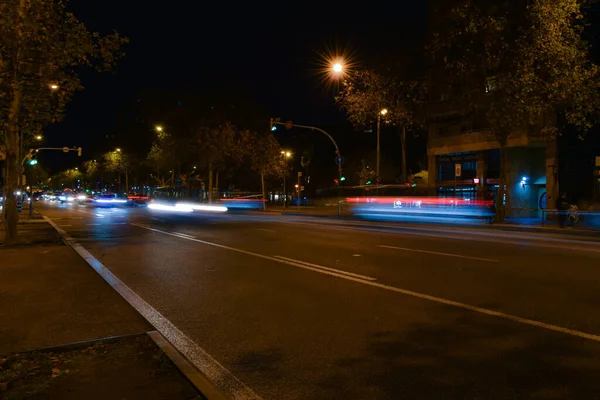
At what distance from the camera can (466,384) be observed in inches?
181

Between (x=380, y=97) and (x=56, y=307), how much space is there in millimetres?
19076

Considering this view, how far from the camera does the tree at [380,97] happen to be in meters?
23.7

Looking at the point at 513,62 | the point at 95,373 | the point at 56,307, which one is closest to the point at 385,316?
the point at 95,373

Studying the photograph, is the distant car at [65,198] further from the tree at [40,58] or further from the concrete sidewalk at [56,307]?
the concrete sidewalk at [56,307]

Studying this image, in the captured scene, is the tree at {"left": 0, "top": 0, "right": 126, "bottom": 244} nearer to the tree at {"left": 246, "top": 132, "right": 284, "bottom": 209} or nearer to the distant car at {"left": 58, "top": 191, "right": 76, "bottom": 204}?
the tree at {"left": 246, "top": 132, "right": 284, "bottom": 209}

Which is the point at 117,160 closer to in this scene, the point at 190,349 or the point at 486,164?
the point at 486,164

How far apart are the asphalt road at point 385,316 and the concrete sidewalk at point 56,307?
2.08ft

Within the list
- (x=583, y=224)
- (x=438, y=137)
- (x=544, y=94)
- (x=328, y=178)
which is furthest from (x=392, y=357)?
(x=328, y=178)

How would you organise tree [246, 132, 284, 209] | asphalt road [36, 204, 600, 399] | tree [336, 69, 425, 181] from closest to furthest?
asphalt road [36, 204, 600, 399], tree [336, 69, 425, 181], tree [246, 132, 284, 209]

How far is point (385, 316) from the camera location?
22.8ft

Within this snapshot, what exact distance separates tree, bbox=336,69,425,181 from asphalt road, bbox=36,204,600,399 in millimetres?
11499

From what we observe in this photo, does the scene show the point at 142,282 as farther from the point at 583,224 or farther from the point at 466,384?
the point at 583,224

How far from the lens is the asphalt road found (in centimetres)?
471

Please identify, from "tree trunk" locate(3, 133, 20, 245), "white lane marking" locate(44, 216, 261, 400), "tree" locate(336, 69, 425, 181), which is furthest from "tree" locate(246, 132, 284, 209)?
"white lane marking" locate(44, 216, 261, 400)
